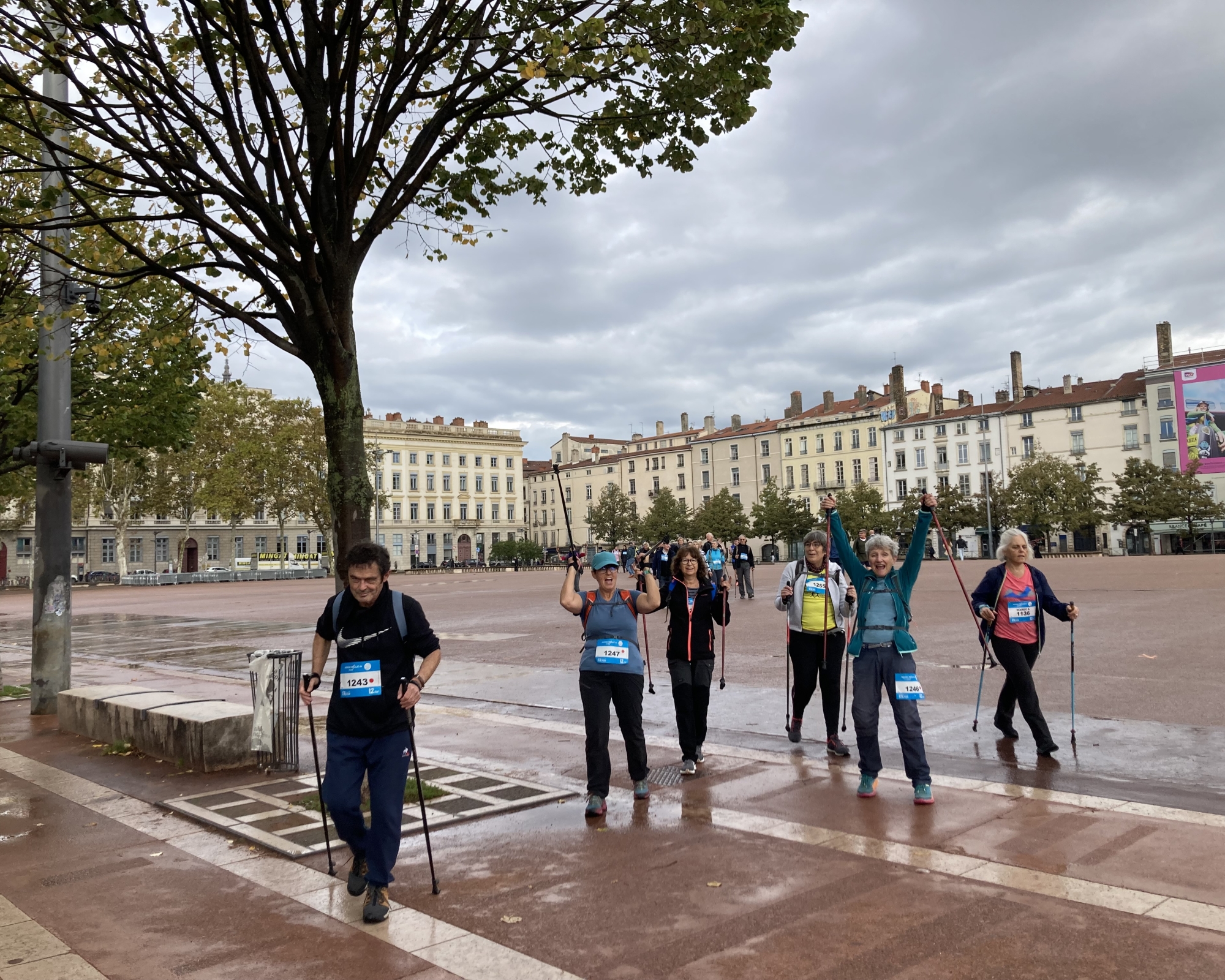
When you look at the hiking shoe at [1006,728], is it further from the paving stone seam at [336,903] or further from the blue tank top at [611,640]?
the paving stone seam at [336,903]

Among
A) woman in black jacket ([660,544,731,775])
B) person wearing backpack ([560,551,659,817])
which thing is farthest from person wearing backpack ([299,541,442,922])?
woman in black jacket ([660,544,731,775])

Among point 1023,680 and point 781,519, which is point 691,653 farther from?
point 781,519

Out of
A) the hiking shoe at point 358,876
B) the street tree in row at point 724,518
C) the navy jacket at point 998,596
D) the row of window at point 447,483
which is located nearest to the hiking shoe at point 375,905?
the hiking shoe at point 358,876

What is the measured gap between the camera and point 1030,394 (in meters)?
95.2

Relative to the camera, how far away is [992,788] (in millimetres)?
6551

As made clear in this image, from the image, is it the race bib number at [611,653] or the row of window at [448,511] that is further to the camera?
the row of window at [448,511]

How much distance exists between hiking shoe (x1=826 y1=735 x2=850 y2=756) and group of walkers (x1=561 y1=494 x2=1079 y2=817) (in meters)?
0.02

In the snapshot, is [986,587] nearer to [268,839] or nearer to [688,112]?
[688,112]

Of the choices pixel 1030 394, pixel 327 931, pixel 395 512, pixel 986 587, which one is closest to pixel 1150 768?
pixel 986 587

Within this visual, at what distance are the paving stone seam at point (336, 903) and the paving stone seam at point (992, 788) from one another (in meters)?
3.61

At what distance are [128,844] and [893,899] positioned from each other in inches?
176

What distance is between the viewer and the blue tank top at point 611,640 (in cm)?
651

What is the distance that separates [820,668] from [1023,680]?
5.23ft

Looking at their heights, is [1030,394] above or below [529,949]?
above
